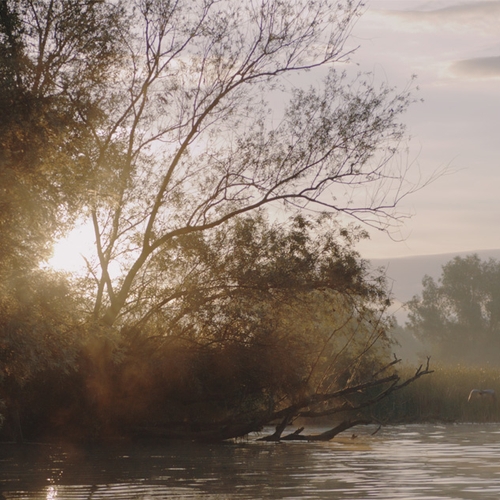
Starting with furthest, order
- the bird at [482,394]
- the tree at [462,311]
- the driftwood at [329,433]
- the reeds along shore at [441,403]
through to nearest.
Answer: the tree at [462,311]
the bird at [482,394]
the reeds along shore at [441,403]
the driftwood at [329,433]

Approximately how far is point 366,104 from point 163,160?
19.2 feet

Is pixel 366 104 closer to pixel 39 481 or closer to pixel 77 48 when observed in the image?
pixel 77 48

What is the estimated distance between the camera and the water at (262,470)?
13.4 meters

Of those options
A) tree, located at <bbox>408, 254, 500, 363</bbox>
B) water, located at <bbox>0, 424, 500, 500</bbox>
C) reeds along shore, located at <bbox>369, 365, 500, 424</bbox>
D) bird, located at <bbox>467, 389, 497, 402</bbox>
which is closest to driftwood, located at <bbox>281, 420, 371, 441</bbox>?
water, located at <bbox>0, 424, 500, 500</bbox>

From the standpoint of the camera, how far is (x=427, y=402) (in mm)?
32406

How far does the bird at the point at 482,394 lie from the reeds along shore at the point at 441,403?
93 millimetres

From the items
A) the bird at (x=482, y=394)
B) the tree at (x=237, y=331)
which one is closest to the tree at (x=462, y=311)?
the bird at (x=482, y=394)

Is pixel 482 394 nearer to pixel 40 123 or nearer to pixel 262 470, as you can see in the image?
pixel 262 470

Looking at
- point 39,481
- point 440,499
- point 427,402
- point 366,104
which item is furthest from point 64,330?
point 427,402

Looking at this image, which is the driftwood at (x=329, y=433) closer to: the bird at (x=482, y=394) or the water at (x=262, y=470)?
the water at (x=262, y=470)

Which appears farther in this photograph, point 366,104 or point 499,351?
point 499,351

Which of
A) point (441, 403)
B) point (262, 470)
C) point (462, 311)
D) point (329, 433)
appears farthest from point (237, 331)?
point (462, 311)

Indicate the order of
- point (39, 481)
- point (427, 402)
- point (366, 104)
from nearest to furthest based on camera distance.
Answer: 1. point (39, 481)
2. point (366, 104)
3. point (427, 402)

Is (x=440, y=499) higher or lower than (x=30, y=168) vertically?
lower
